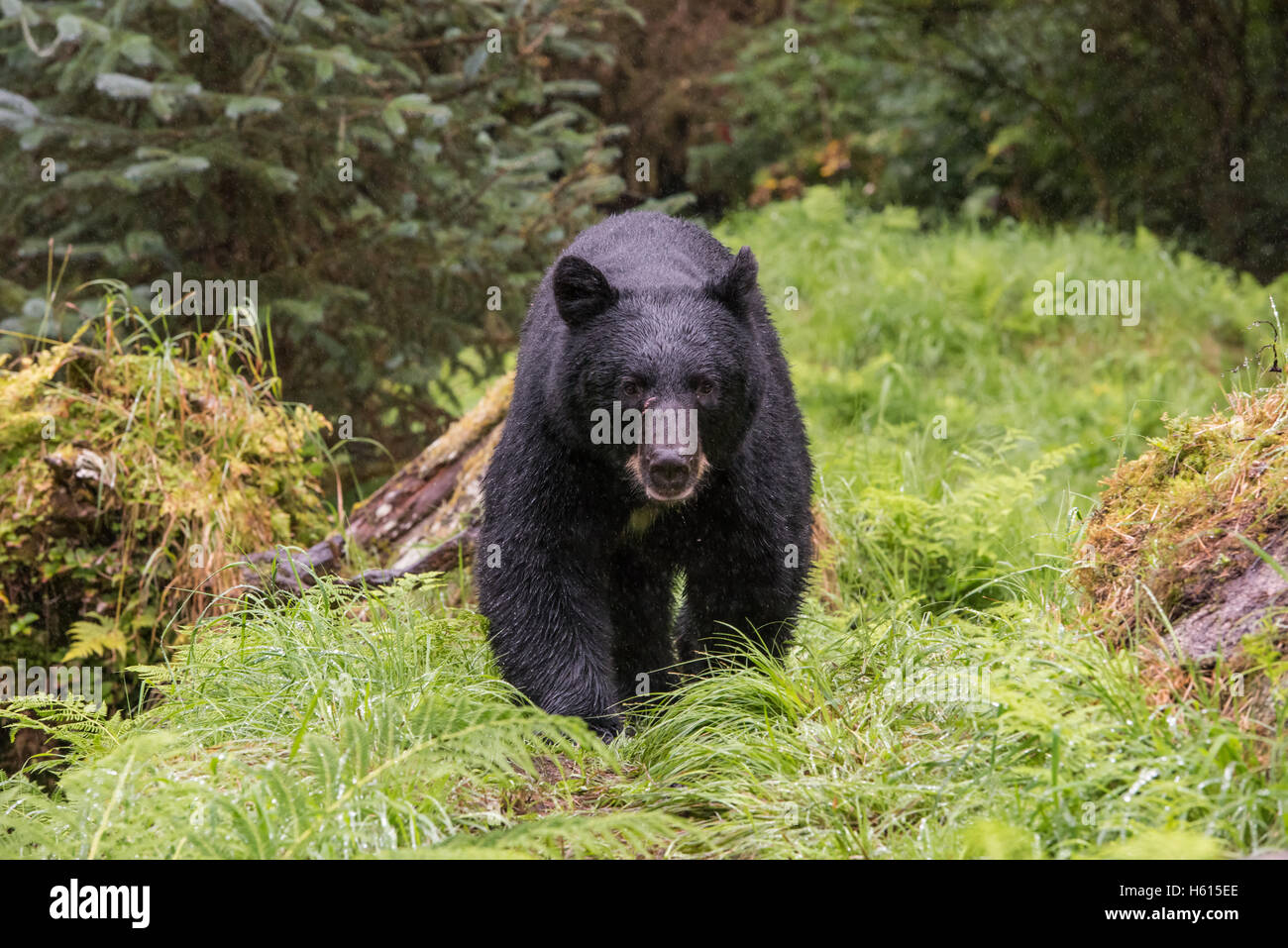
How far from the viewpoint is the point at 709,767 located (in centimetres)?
364

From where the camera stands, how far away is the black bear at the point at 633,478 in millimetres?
4180

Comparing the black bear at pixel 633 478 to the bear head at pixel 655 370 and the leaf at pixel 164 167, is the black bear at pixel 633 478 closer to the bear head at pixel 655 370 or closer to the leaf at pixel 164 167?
the bear head at pixel 655 370

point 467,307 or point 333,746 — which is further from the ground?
point 467,307

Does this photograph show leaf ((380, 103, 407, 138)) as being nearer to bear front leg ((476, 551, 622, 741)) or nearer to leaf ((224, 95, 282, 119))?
leaf ((224, 95, 282, 119))

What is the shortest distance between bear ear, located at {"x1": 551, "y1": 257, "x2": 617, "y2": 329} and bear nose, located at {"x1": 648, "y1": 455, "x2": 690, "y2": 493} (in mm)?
673

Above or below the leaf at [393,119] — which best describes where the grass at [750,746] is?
below

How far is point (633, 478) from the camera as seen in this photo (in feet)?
13.8

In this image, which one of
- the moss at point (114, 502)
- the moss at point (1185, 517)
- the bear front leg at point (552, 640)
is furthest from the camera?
the moss at point (114, 502)

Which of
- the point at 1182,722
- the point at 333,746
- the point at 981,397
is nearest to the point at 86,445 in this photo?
the point at 333,746

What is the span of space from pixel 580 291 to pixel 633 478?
70 cm

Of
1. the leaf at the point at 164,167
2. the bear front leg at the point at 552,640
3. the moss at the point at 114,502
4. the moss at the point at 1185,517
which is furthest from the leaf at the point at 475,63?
the moss at the point at 1185,517
